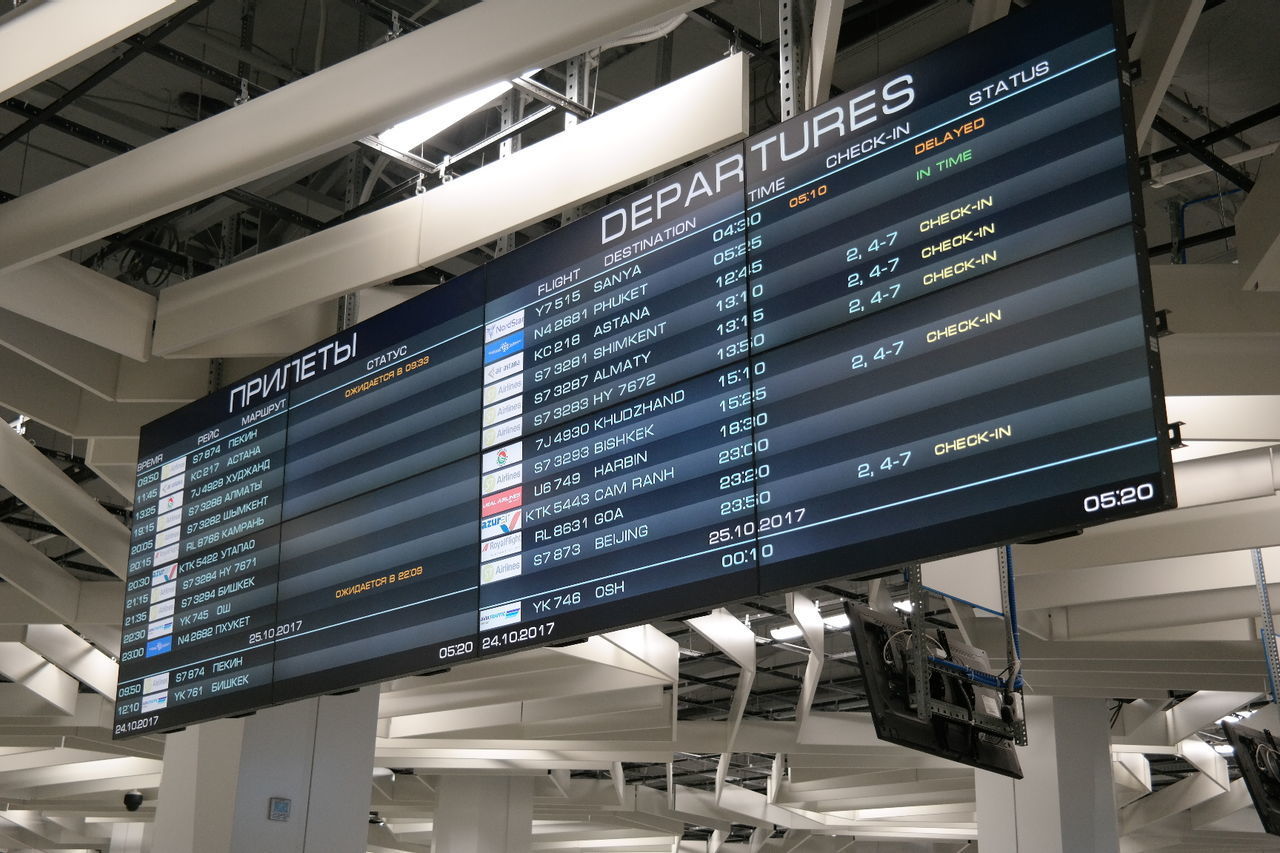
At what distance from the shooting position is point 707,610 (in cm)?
521

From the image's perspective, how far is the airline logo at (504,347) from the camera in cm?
640

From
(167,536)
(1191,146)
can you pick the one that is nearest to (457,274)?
(167,536)

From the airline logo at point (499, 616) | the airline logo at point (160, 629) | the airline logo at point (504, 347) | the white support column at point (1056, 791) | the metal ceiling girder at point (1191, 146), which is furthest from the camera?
the white support column at point (1056, 791)

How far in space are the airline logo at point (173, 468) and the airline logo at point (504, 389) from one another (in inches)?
95.6

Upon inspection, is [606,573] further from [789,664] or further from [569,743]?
[789,664]

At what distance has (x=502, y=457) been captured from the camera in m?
6.26

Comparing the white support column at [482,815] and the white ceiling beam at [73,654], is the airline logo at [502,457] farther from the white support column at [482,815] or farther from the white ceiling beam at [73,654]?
the white support column at [482,815]

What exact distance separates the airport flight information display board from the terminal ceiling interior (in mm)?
448

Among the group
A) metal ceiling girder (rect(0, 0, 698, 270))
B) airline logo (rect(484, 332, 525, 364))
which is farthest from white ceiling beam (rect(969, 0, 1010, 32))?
airline logo (rect(484, 332, 525, 364))

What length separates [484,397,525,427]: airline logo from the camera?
20.6ft

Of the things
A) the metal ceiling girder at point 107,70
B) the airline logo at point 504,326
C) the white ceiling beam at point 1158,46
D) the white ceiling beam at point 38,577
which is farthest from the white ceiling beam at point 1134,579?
the white ceiling beam at point 38,577

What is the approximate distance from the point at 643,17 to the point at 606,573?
2.07m

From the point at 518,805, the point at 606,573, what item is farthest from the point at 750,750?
the point at 606,573

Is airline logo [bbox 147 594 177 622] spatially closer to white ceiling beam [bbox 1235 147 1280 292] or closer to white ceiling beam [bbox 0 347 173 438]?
white ceiling beam [bbox 0 347 173 438]
